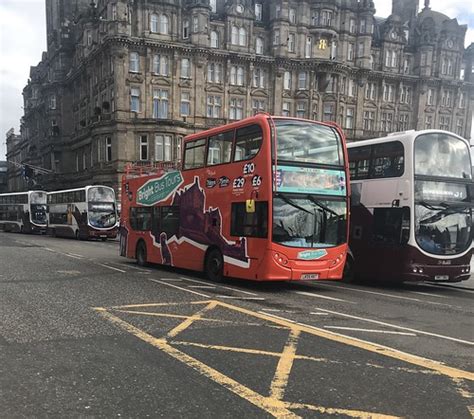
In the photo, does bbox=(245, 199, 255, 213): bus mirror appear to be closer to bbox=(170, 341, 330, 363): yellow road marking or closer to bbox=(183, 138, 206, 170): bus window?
bbox=(183, 138, 206, 170): bus window

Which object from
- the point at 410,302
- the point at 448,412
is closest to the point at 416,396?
the point at 448,412

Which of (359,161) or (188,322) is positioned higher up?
(359,161)

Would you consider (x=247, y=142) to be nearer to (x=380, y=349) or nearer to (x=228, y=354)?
(x=380, y=349)

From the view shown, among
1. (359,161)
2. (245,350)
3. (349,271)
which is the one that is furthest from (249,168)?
(245,350)

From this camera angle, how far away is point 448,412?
424cm

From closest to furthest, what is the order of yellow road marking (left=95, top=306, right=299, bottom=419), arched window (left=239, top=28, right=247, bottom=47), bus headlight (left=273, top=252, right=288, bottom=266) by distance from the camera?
yellow road marking (left=95, top=306, right=299, bottom=419), bus headlight (left=273, top=252, right=288, bottom=266), arched window (left=239, top=28, right=247, bottom=47)

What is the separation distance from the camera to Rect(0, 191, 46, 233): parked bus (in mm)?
46094

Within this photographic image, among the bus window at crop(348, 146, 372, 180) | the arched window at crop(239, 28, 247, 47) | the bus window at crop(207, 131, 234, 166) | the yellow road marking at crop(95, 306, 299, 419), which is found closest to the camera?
the yellow road marking at crop(95, 306, 299, 419)

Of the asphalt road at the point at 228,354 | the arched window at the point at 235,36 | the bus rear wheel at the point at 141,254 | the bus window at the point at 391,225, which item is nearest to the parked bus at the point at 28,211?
the arched window at the point at 235,36

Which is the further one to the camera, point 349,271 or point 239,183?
point 349,271

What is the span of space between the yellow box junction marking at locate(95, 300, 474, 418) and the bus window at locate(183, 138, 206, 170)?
18.7 ft

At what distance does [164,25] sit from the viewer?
160 feet

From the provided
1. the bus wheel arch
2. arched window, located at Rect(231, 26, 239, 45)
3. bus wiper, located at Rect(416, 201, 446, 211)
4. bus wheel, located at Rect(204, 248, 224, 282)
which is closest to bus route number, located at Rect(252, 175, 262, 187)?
bus wheel, located at Rect(204, 248, 224, 282)

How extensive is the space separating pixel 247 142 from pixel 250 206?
5.41 ft
